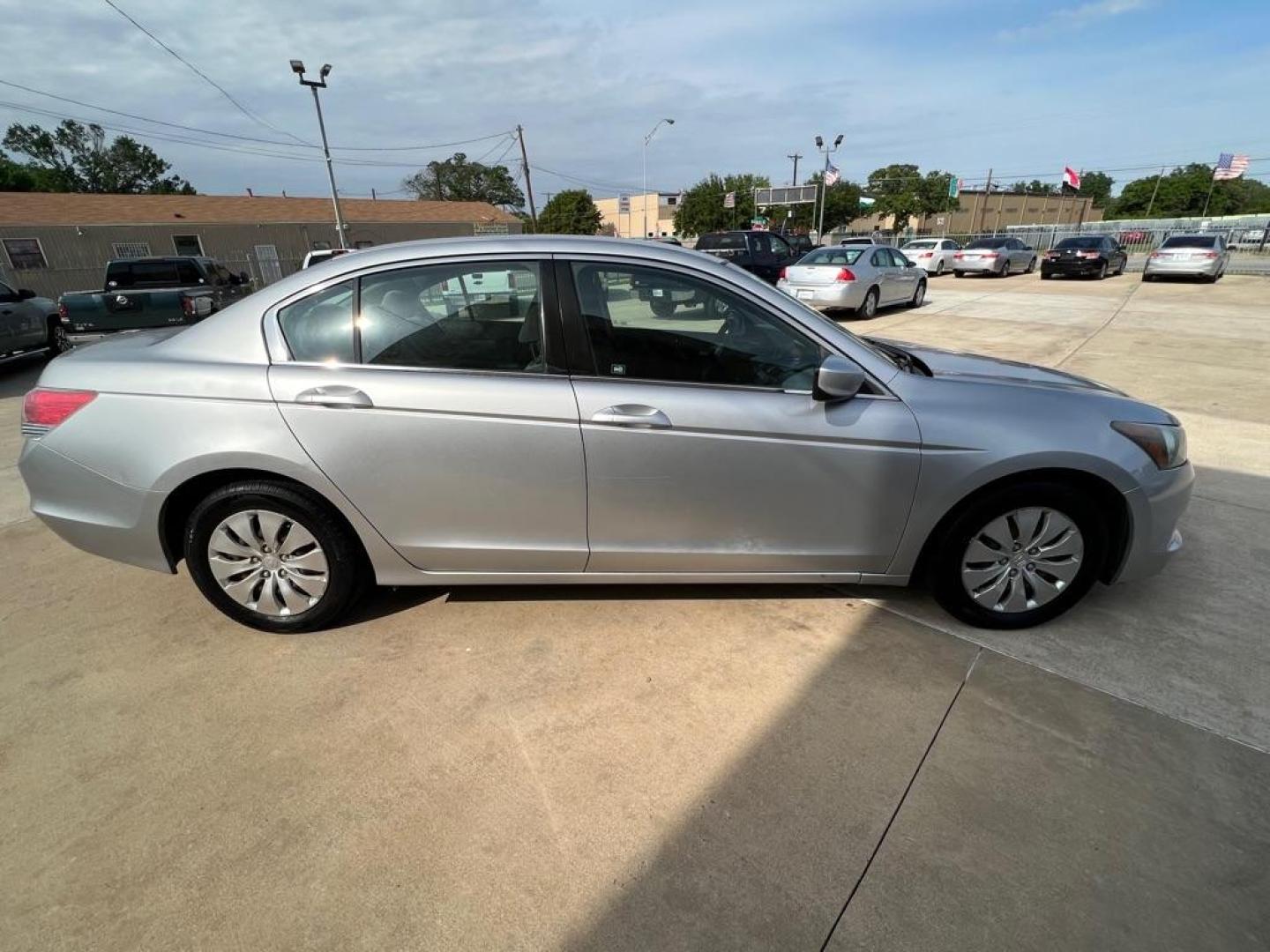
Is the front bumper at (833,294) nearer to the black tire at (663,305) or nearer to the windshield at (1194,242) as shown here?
the black tire at (663,305)

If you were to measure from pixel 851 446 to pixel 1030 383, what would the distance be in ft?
3.24

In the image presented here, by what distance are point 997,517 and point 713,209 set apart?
6500 cm

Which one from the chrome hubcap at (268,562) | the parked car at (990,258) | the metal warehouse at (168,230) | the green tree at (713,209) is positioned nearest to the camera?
the chrome hubcap at (268,562)

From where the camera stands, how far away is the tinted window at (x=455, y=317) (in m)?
2.59

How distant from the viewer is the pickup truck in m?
9.44

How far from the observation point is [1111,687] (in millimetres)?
2539

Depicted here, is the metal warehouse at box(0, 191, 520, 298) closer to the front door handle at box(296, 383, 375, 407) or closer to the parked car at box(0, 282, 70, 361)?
the parked car at box(0, 282, 70, 361)

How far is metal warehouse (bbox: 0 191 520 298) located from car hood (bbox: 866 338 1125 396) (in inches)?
1069

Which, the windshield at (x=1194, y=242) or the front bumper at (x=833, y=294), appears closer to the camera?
the front bumper at (x=833, y=294)

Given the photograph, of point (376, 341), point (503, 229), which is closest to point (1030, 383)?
point (376, 341)

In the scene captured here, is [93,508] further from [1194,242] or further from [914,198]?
[914,198]

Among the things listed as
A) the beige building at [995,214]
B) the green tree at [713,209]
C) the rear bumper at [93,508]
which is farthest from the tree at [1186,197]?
the rear bumper at [93,508]

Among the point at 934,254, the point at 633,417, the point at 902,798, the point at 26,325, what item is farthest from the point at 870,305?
the point at 26,325

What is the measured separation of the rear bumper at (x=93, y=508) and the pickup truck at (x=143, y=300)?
22.9ft
